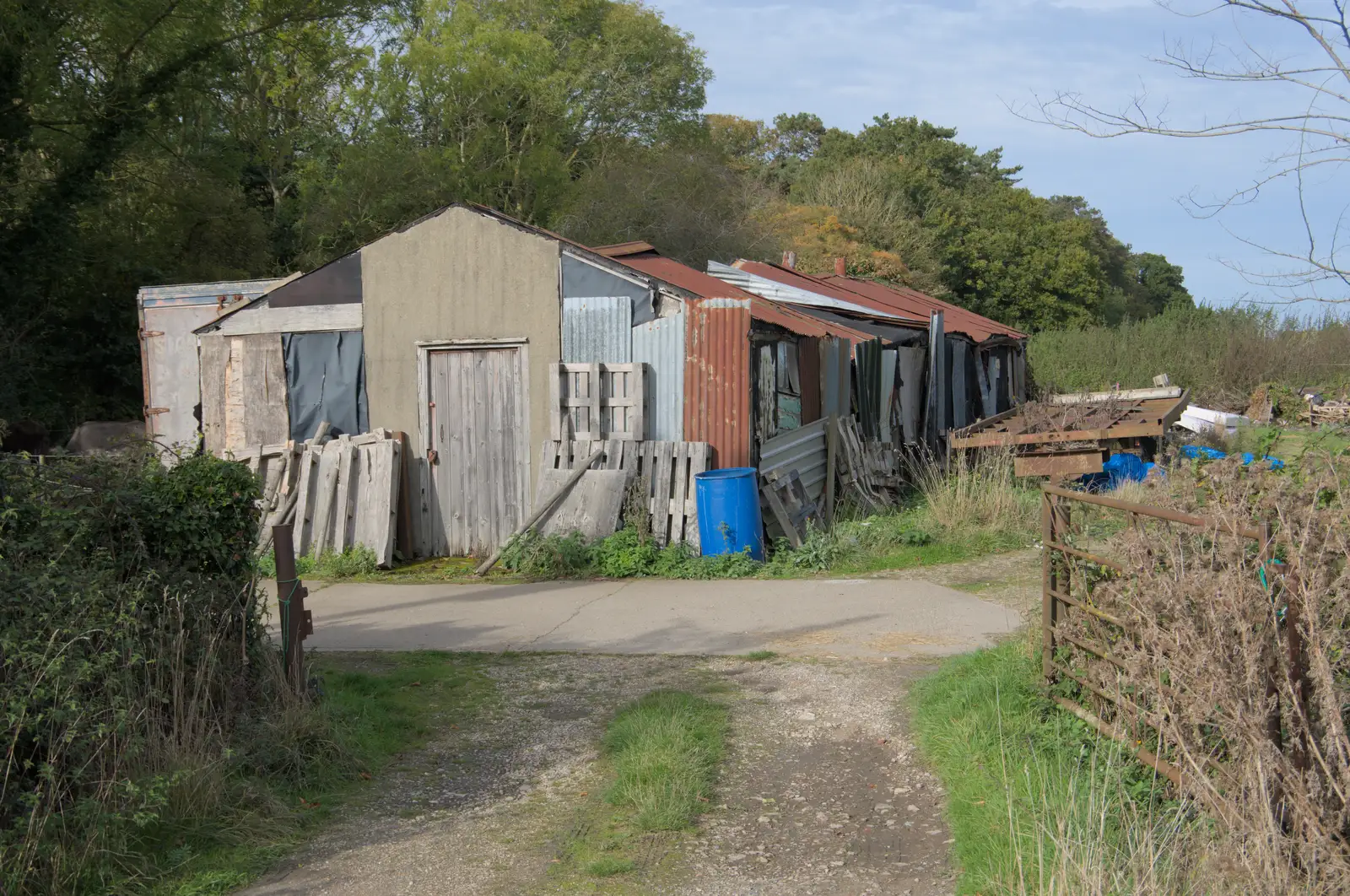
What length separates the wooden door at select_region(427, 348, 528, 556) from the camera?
11.2m

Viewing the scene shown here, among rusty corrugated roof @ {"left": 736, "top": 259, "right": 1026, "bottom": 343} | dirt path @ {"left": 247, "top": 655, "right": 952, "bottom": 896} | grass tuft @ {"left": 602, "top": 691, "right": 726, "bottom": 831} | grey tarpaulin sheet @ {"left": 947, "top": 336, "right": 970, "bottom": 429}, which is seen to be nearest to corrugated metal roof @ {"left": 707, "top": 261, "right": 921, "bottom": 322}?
rusty corrugated roof @ {"left": 736, "top": 259, "right": 1026, "bottom": 343}

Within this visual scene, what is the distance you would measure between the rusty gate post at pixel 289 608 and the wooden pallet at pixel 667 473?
5.01 m

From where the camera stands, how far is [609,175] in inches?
1204

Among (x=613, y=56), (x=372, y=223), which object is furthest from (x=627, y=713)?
(x=613, y=56)

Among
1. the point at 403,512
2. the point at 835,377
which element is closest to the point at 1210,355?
the point at 835,377

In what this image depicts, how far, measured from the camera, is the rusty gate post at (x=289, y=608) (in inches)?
218

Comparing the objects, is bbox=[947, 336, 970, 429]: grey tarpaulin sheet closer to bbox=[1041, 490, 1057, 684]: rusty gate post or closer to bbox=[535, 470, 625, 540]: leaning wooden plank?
bbox=[535, 470, 625, 540]: leaning wooden plank

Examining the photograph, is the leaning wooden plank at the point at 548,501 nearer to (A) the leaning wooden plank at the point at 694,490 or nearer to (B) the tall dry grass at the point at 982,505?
(A) the leaning wooden plank at the point at 694,490

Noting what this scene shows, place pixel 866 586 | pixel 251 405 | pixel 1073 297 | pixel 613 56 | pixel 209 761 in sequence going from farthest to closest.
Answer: pixel 1073 297 → pixel 613 56 → pixel 251 405 → pixel 866 586 → pixel 209 761

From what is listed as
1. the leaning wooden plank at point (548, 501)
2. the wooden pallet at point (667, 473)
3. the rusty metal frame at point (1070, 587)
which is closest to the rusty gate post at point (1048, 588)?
the rusty metal frame at point (1070, 587)

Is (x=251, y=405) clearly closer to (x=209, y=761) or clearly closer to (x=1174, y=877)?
(x=209, y=761)

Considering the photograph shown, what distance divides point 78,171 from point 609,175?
1555 centimetres

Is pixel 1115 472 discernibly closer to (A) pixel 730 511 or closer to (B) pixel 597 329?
(A) pixel 730 511

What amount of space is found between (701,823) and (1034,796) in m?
1.35
